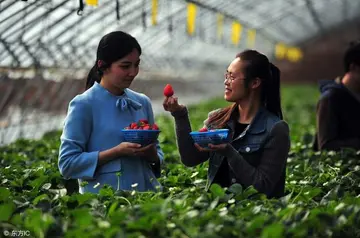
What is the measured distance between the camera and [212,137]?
10.6ft

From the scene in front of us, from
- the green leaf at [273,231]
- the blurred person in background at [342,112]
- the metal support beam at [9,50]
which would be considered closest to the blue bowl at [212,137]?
the green leaf at [273,231]

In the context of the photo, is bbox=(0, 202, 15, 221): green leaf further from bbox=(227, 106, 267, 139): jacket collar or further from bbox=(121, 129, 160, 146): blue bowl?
bbox=(227, 106, 267, 139): jacket collar

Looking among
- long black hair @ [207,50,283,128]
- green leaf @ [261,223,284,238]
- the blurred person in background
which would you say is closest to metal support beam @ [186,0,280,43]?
the blurred person in background

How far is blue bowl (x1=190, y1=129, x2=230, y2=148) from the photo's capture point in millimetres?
3219

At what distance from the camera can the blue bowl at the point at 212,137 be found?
3219 millimetres

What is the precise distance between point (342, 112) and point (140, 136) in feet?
8.94

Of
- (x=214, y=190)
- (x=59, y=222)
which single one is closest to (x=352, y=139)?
(x=214, y=190)

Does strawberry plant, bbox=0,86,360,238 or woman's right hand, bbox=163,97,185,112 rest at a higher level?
woman's right hand, bbox=163,97,185,112

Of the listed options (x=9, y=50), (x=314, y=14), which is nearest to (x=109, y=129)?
(x=9, y=50)

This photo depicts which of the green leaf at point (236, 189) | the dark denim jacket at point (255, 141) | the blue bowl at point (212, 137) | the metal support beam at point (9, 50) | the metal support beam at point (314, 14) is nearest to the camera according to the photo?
the blue bowl at point (212, 137)

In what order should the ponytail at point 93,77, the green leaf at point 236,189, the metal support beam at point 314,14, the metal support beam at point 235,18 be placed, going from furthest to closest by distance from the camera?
the metal support beam at point 314,14
the metal support beam at point 235,18
the ponytail at point 93,77
the green leaf at point 236,189

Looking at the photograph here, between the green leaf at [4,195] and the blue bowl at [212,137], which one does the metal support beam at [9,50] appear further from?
the blue bowl at [212,137]

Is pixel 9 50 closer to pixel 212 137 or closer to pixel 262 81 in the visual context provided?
pixel 262 81

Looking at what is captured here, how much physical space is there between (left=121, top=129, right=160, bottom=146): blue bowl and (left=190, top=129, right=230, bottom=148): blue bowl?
0.23 m
